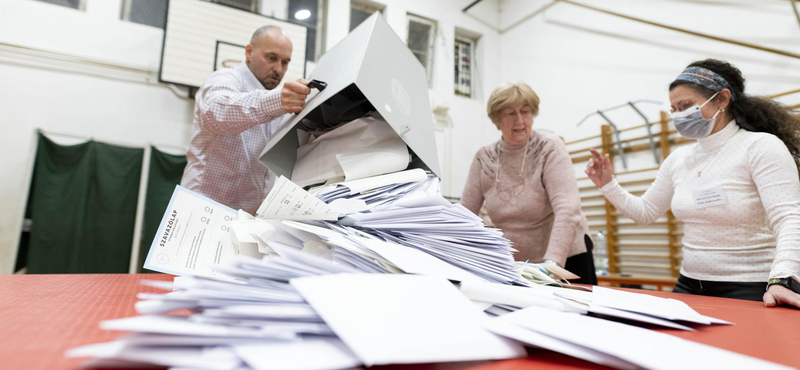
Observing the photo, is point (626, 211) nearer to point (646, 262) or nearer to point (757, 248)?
point (757, 248)

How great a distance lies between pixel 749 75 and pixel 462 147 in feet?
8.94

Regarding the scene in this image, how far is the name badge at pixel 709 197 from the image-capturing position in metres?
1.24

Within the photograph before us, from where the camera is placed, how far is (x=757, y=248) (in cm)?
120

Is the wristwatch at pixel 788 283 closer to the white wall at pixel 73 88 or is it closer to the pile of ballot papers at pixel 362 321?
the pile of ballot papers at pixel 362 321

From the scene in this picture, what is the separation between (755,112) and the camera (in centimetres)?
131

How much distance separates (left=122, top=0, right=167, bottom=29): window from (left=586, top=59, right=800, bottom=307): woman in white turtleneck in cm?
371

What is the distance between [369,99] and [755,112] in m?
1.41

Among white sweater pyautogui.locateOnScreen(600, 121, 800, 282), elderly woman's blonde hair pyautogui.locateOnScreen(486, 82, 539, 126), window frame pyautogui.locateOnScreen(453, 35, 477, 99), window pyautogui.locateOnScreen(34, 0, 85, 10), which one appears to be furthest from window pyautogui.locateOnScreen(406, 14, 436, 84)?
white sweater pyautogui.locateOnScreen(600, 121, 800, 282)

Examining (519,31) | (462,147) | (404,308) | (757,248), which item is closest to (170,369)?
(404,308)

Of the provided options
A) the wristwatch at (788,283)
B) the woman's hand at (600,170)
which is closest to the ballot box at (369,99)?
the wristwatch at (788,283)

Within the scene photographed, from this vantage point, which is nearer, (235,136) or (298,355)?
(298,355)

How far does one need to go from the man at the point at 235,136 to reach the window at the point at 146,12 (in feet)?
8.97

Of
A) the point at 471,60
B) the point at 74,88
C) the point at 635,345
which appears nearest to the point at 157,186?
the point at 74,88

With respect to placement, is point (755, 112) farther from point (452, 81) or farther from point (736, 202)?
point (452, 81)
